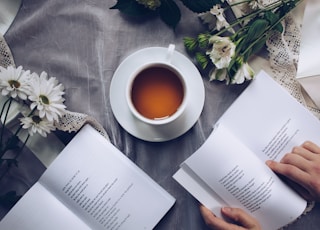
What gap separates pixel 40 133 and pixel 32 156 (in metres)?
0.07

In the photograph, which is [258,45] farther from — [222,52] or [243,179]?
[243,179]

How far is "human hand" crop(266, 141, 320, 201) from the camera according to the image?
0.74 metres

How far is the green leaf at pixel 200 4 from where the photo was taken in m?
0.71

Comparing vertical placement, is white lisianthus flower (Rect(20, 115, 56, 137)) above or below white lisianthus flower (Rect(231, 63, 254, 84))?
below

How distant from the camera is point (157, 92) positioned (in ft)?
2.45

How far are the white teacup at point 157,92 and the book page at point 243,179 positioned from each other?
3.4 inches

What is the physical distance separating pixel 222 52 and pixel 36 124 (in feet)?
1.09

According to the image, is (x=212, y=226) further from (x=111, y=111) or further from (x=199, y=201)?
(x=111, y=111)

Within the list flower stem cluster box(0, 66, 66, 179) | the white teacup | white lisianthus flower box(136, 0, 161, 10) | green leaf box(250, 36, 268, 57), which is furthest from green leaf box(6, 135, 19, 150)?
green leaf box(250, 36, 268, 57)

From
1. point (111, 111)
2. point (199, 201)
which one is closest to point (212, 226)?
point (199, 201)

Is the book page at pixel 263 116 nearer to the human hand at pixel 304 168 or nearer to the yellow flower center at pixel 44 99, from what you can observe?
the human hand at pixel 304 168

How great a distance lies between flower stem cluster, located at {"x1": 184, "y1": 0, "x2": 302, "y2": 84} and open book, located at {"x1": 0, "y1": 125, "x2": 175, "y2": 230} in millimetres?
223

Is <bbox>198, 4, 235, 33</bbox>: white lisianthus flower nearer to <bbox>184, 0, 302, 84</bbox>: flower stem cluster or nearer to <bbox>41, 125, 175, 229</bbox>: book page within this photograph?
<bbox>184, 0, 302, 84</bbox>: flower stem cluster

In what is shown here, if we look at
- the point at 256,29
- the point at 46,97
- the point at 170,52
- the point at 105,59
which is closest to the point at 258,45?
the point at 256,29
